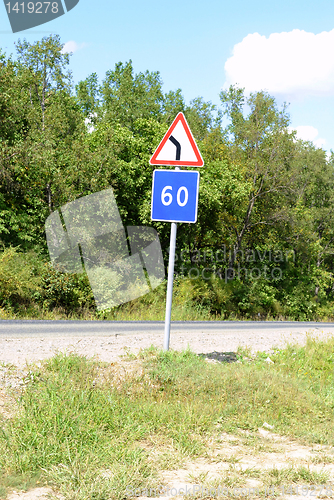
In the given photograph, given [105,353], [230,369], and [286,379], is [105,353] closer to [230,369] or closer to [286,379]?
[230,369]

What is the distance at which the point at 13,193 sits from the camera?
2055 centimetres

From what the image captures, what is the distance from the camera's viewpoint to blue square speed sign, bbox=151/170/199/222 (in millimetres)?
6543

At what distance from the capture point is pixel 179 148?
667 cm

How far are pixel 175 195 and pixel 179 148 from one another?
69 cm

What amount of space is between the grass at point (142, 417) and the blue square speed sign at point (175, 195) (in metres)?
1.96

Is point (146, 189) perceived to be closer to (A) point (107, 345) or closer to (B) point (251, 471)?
(A) point (107, 345)

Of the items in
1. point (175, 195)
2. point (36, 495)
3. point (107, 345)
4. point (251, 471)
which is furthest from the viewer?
point (107, 345)

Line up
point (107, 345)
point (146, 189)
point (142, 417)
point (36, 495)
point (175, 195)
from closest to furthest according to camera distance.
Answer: point (36, 495) < point (142, 417) < point (175, 195) < point (107, 345) < point (146, 189)

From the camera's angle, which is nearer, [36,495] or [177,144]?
[36,495]

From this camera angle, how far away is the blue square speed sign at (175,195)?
258 inches

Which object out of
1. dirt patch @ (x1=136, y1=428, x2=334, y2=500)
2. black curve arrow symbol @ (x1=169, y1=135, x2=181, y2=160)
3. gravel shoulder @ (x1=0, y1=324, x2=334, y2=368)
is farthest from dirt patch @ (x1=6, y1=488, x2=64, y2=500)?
→ black curve arrow symbol @ (x1=169, y1=135, x2=181, y2=160)

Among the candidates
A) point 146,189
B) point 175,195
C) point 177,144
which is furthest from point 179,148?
point 146,189

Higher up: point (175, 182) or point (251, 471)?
point (175, 182)

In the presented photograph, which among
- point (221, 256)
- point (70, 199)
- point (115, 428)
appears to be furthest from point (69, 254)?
point (115, 428)
